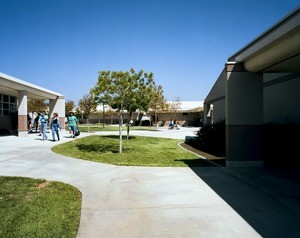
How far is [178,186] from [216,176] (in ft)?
5.27

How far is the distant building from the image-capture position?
1833 centimetres

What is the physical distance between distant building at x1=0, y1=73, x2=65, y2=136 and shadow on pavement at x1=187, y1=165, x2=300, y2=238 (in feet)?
45.9

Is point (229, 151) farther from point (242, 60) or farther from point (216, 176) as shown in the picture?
A: point (242, 60)

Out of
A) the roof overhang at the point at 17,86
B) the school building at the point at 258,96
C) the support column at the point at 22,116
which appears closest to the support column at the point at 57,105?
the roof overhang at the point at 17,86

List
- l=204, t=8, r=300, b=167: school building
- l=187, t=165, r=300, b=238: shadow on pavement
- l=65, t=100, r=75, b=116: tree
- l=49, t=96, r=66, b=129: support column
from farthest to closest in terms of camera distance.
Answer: l=65, t=100, r=75, b=116: tree, l=49, t=96, r=66, b=129: support column, l=204, t=8, r=300, b=167: school building, l=187, t=165, r=300, b=238: shadow on pavement

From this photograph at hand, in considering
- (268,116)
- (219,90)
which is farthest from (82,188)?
(219,90)

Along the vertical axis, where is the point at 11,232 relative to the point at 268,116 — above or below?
below

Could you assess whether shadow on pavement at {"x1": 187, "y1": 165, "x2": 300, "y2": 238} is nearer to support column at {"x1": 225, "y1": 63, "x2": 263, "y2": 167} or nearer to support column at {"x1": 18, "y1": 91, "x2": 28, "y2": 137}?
support column at {"x1": 225, "y1": 63, "x2": 263, "y2": 167}

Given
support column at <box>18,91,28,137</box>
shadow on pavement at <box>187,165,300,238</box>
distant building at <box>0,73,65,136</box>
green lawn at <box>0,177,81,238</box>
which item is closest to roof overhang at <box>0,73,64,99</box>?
distant building at <box>0,73,65,136</box>

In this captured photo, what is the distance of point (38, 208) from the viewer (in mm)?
4859

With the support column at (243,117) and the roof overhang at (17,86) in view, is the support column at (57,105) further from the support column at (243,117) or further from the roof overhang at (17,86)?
the support column at (243,117)

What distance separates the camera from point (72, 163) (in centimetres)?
941

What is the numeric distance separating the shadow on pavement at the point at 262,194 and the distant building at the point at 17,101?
13999mm

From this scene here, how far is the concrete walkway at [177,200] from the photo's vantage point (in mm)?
4113
